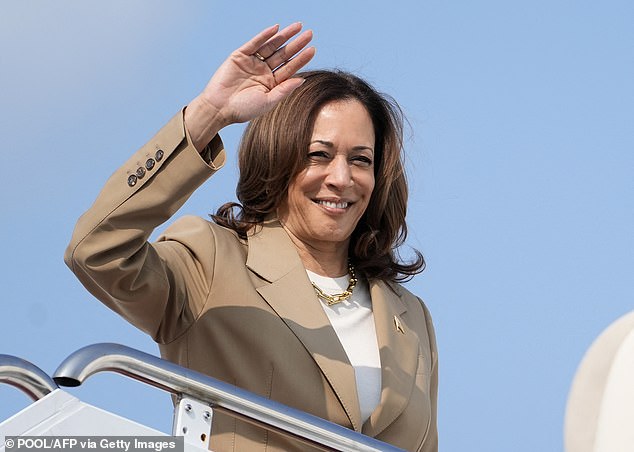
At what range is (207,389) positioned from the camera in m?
2.34

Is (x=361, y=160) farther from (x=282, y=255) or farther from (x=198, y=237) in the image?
(x=198, y=237)

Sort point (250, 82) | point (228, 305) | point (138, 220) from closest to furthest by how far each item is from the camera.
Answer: point (138, 220) < point (250, 82) < point (228, 305)

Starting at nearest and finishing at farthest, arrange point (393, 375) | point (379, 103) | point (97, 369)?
point (97, 369)
point (393, 375)
point (379, 103)

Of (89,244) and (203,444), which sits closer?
(203,444)

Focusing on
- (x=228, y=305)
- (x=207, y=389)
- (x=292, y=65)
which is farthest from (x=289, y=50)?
(x=207, y=389)

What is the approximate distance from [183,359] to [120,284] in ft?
1.30

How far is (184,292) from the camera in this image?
311cm

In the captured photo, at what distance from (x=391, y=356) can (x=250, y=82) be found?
0.91m

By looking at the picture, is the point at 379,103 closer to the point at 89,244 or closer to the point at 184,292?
the point at 184,292

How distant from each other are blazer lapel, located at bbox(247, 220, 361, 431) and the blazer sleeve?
15.5 inches

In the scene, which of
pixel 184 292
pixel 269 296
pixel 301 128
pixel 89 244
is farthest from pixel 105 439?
pixel 301 128

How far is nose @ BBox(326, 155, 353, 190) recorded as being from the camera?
351cm

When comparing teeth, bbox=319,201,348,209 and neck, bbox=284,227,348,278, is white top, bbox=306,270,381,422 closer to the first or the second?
neck, bbox=284,227,348,278

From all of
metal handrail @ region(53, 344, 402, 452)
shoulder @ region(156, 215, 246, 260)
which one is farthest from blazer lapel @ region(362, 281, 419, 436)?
metal handrail @ region(53, 344, 402, 452)
